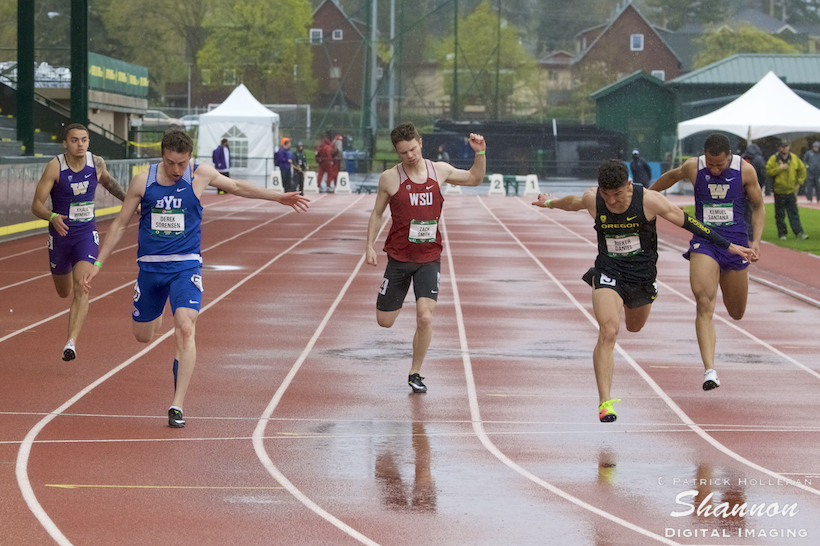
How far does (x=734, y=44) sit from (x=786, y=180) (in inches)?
1874

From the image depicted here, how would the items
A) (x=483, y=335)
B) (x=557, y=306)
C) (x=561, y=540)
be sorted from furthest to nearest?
(x=557, y=306), (x=483, y=335), (x=561, y=540)

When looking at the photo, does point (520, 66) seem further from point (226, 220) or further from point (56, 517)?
point (56, 517)

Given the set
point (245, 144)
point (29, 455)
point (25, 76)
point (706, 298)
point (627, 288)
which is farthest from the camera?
point (245, 144)

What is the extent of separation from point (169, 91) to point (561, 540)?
83.4m

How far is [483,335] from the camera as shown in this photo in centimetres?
1152

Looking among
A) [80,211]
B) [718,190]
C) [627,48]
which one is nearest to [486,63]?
[627,48]

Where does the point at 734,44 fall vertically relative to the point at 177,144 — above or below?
above

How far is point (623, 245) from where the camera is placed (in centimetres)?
748

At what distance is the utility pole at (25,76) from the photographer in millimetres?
30578

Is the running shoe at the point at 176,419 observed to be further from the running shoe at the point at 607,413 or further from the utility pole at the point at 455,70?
Result: the utility pole at the point at 455,70

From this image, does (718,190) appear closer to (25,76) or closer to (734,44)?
(25,76)

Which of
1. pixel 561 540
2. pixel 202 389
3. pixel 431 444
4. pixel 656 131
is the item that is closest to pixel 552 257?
pixel 202 389

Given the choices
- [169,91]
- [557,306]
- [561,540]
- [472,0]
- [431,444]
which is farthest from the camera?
[169,91]

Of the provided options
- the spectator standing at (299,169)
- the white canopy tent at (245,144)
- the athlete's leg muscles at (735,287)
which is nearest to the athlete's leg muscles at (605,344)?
the athlete's leg muscles at (735,287)
